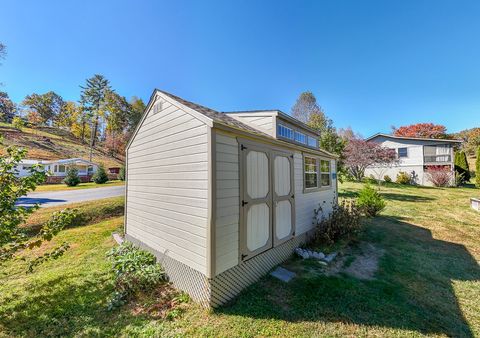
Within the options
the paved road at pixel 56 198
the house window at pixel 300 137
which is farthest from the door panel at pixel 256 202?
the paved road at pixel 56 198

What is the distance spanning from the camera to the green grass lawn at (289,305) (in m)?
2.98

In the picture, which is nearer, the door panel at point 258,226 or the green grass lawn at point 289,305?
the green grass lawn at point 289,305

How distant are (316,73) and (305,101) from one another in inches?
613

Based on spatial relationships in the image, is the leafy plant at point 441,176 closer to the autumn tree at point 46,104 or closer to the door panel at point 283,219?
the door panel at point 283,219

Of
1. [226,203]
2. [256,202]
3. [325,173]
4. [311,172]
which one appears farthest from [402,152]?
[226,203]

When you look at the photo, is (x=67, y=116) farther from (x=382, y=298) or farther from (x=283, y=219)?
(x=382, y=298)

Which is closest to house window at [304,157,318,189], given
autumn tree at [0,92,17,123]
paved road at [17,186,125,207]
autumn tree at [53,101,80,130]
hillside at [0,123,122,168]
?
paved road at [17,186,125,207]

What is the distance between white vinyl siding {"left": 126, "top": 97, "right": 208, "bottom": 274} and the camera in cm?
356

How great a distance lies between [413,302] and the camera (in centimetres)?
361

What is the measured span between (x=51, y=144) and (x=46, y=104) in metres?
17.8

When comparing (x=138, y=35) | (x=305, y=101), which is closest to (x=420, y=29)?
(x=138, y=35)

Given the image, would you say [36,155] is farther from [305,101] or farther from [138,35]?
[305,101]

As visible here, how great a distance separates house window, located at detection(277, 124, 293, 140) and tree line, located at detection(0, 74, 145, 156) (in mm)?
41834

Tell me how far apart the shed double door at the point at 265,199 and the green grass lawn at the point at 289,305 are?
0.87 m
